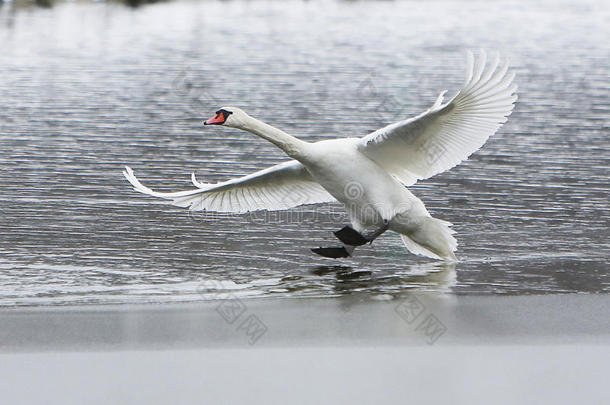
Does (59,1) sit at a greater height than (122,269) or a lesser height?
lesser

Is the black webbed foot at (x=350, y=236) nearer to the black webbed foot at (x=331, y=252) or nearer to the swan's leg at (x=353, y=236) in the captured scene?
the swan's leg at (x=353, y=236)

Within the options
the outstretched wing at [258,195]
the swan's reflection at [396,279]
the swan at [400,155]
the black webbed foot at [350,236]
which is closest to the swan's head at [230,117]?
the swan at [400,155]

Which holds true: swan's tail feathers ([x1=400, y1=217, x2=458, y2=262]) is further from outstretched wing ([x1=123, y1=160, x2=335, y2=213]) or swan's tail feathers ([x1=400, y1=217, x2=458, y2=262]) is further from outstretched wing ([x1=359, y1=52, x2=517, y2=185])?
outstretched wing ([x1=123, y1=160, x2=335, y2=213])

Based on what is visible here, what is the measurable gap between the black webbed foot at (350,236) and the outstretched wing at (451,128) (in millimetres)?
748

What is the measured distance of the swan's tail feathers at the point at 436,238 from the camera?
10.9 m

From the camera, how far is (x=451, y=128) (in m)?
10.4

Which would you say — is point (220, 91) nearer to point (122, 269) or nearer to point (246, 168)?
point (246, 168)

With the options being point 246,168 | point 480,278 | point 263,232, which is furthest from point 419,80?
point 480,278

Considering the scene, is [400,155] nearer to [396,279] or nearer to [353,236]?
[353,236]

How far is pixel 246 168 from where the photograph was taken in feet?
55.2

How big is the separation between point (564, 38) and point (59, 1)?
124ft

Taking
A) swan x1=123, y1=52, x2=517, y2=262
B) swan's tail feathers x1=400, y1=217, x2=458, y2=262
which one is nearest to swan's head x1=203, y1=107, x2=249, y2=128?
swan x1=123, y1=52, x2=517, y2=262

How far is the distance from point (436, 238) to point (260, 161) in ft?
22.6

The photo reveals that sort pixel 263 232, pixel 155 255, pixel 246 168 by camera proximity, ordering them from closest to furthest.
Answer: pixel 155 255 < pixel 263 232 < pixel 246 168
